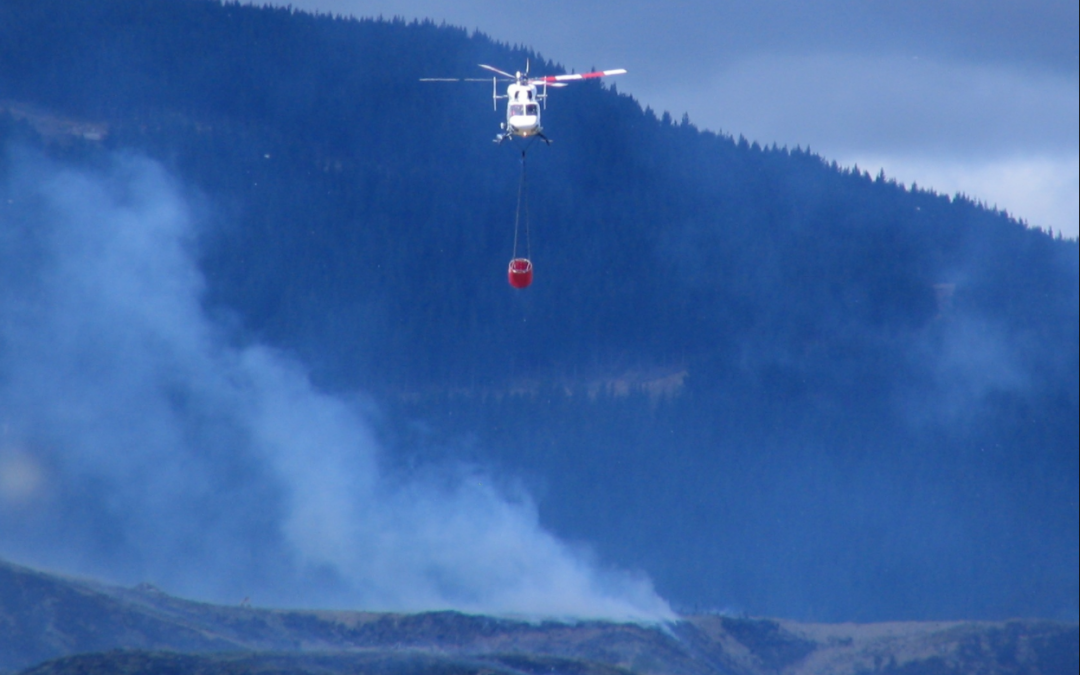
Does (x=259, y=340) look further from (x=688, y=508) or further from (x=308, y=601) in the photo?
(x=688, y=508)

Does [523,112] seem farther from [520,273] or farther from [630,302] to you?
[630,302]

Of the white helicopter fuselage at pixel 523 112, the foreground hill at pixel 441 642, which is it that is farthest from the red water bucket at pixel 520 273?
the foreground hill at pixel 441 642

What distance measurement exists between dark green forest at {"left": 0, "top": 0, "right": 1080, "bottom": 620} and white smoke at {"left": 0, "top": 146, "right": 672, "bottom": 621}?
487 cm

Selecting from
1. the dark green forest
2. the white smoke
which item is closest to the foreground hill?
the white smoke

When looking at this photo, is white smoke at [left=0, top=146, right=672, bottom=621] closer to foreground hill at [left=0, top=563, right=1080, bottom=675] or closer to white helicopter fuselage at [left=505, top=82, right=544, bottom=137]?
foreground hill at [left=0, top=563, right=1080, bottom=675]

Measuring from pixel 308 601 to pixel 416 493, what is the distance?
10.9 meters

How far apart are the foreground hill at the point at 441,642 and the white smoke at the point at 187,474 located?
9.22 m

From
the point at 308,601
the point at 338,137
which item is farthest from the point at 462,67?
the point at 308,601

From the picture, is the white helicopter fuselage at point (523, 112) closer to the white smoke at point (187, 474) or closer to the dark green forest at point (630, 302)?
the white smoke at point (187, 474)

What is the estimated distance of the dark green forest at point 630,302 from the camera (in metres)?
94.4

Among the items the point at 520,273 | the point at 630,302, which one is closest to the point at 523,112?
the point at 520,273

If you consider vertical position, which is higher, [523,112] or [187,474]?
[523,112]

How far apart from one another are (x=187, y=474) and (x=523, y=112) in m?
48.5

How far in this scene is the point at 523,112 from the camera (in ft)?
131
